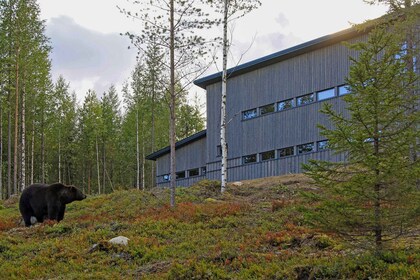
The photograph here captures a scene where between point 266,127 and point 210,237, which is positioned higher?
point 266,127

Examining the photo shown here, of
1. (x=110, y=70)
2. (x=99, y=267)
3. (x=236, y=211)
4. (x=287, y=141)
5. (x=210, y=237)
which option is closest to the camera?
(x=99, y=267)

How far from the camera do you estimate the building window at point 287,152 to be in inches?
1060

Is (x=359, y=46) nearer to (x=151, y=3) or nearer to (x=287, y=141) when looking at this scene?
(x=151, y=3)

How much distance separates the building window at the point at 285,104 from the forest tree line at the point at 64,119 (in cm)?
967

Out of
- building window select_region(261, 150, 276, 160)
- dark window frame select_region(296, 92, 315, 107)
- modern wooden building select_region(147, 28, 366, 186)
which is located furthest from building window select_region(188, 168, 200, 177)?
dark window frame select_region(296, 92, 315, 107)

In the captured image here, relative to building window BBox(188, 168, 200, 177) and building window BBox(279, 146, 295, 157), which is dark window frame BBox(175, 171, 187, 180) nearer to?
building window BBox(188, 168, 200, 177)

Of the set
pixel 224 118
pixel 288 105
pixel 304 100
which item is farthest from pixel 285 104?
pixel 224 118

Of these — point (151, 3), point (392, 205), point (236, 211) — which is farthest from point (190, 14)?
point (392, 205)

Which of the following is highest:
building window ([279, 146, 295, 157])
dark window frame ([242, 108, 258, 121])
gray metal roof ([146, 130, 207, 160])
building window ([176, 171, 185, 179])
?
dark window frame ([242, 108, 258, 121])

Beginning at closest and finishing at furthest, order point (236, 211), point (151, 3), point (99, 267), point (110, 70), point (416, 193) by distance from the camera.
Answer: point (416, 193) → point (99, 267) → point (236, 211) → point (151, 3) → point (110, 70)

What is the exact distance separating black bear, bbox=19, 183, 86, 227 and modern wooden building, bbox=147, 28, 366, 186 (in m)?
9.83

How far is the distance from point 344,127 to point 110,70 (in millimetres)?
63301

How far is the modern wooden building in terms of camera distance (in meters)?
25.2

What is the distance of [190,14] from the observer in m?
18.3
